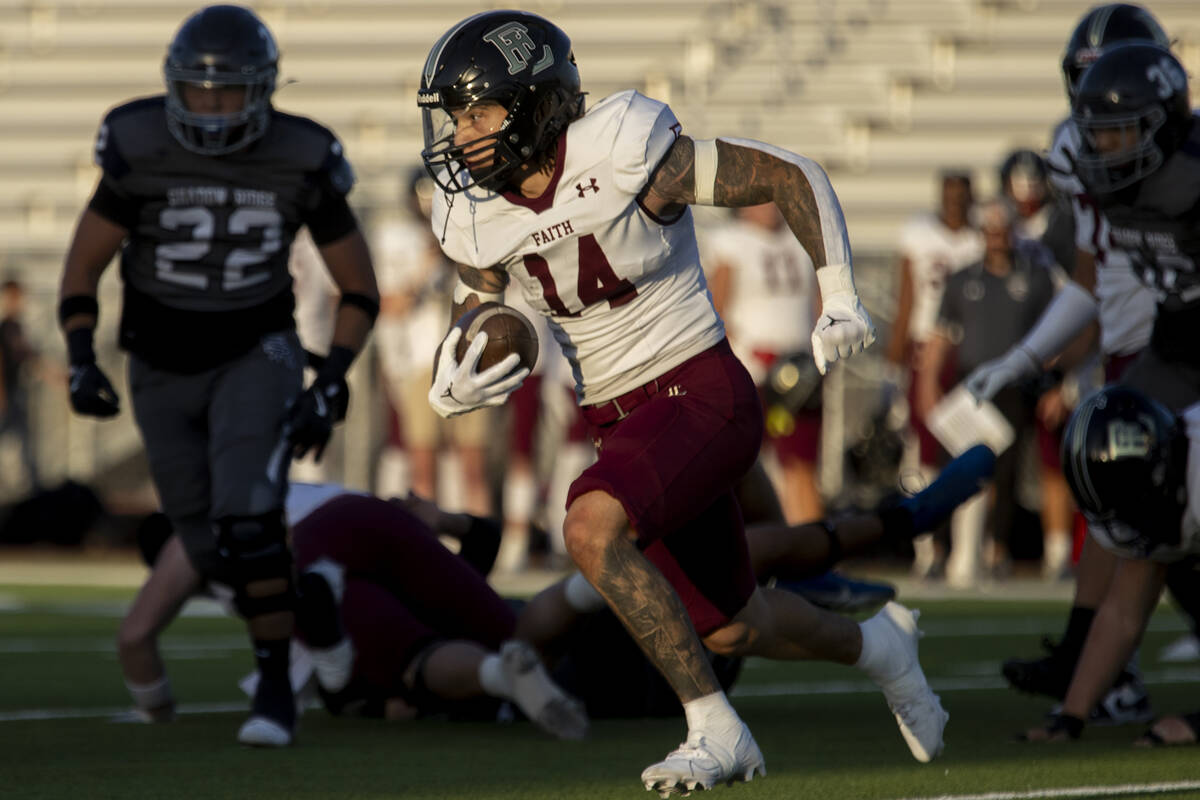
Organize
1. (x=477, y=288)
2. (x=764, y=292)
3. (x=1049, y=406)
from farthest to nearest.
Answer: (x=1049, y=406) < (x=764, y=292) < (x=477, y=288)

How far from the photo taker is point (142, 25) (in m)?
17.5

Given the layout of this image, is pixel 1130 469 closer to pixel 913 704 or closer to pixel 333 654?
pixel 913 704

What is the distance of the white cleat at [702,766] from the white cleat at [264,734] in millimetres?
1141

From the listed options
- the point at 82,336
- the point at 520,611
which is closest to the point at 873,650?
the point at 520,611

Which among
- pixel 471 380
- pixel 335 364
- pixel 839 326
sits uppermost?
pixel 839 326

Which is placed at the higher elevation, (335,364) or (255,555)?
(335,364)

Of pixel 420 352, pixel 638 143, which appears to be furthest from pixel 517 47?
pixel 420 352

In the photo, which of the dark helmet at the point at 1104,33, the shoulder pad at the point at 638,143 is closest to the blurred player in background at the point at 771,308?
the dark helmet at the point at 1104,33

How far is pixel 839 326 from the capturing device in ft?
10.6

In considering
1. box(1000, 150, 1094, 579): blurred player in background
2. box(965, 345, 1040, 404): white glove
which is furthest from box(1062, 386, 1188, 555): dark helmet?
box(1000, 150, 1094, 579): blurred player in background

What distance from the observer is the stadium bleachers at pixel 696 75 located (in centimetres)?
1476

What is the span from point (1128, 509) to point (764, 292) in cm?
507

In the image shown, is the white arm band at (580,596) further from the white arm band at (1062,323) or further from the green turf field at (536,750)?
the white arm band at (1062,323)

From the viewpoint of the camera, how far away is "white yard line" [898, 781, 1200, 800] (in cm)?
324
